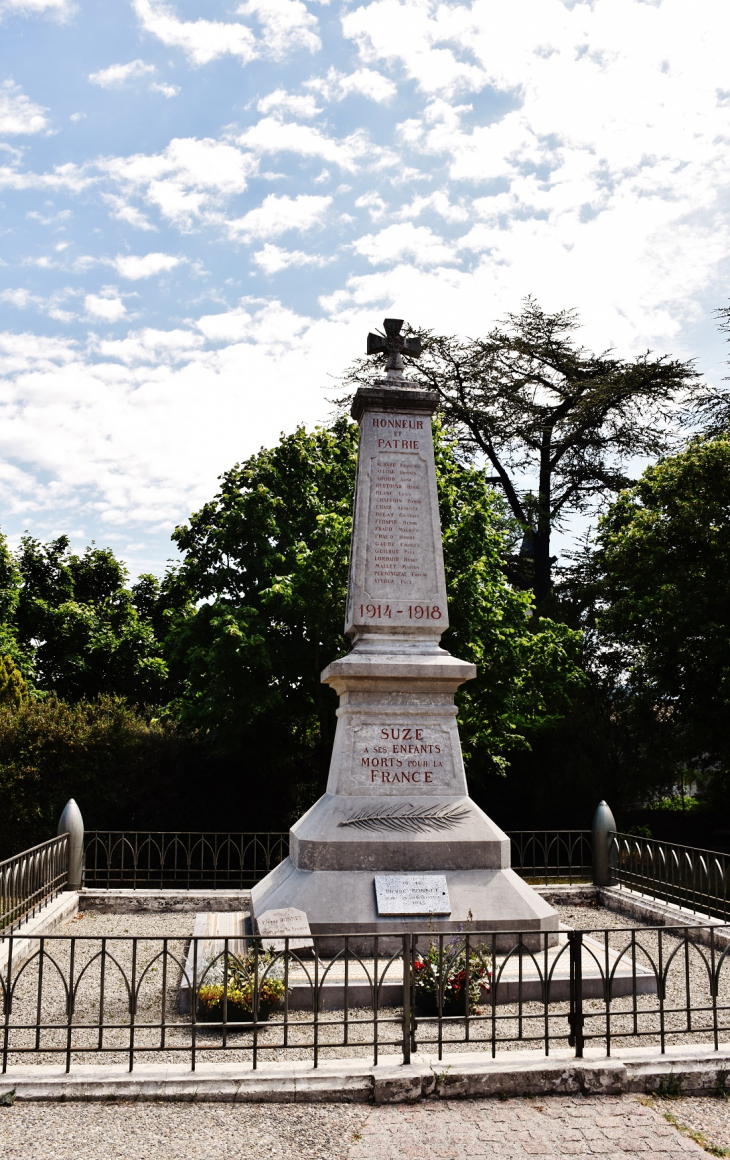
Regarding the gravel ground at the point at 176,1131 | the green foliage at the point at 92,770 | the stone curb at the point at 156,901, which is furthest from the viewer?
the green foliage at the point at 92,770

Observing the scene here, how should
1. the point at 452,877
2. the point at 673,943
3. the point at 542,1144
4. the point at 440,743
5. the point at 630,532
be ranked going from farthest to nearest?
the point at 630,532 → the point at 673,943 → the point at 440,743 → the point at 452,877 → the point at 542,1144

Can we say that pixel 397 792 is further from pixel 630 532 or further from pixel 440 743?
pixel 630 532

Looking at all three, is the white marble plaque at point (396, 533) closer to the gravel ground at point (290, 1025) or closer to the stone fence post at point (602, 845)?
the gravel ground at point (290, 1025)

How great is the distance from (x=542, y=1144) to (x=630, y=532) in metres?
15.8

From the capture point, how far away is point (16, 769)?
1504 cm

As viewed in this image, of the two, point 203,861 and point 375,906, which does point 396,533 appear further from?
point 203,861

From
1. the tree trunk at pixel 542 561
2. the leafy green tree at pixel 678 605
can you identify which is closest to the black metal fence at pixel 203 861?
the leafy green tree at pixel 678 605

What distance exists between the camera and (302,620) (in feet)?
55.3

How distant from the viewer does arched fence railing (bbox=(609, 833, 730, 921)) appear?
9883 millimetres

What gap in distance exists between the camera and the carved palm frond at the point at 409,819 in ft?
27.8

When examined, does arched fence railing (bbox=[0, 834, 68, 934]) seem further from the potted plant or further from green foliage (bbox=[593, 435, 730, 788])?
green foliage (bbox=[593, 435, 730, 788])

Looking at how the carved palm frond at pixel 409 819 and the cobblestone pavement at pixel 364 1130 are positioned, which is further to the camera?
the carved palm frond at pixel 409 819

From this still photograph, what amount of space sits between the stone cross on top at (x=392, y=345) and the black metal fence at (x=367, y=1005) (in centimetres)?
599

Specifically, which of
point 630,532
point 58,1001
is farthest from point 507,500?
point 58,1001
